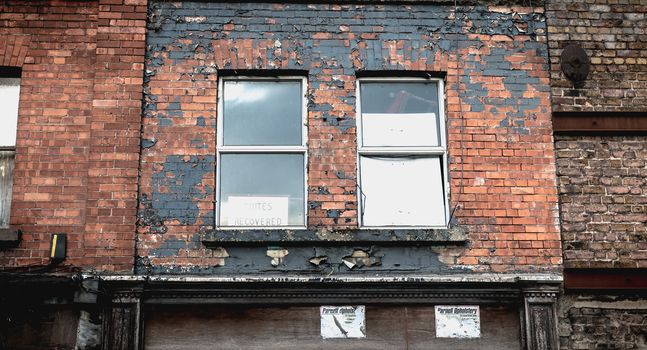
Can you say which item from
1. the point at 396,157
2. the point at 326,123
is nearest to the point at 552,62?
the point at 396,157

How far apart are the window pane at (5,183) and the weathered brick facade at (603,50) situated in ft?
19.0

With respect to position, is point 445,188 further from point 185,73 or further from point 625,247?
Result: point 185,73

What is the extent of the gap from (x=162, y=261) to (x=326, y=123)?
222 cm

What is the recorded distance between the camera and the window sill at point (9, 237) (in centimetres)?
760

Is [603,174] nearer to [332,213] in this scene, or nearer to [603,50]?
[603,50]

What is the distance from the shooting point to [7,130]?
8117mm

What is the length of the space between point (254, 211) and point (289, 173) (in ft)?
1.80

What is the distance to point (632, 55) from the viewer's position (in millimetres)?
8430

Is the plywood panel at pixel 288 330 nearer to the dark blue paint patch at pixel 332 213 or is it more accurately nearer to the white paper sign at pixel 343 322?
the white paper sign at pixel 343 322

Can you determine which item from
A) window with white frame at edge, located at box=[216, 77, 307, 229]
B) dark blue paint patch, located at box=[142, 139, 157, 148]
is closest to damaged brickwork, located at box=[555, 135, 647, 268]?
window with white frame at edge, located at box=[216, 77, 307, 229]

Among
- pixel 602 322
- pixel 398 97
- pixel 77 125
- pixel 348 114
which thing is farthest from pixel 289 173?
pixel 602 322

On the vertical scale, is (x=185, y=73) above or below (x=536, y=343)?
above

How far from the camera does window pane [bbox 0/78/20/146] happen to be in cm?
810

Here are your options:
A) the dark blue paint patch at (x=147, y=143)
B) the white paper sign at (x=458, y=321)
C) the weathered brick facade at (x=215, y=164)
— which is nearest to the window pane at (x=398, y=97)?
the weathered brick facade at (x=215, y=164)
